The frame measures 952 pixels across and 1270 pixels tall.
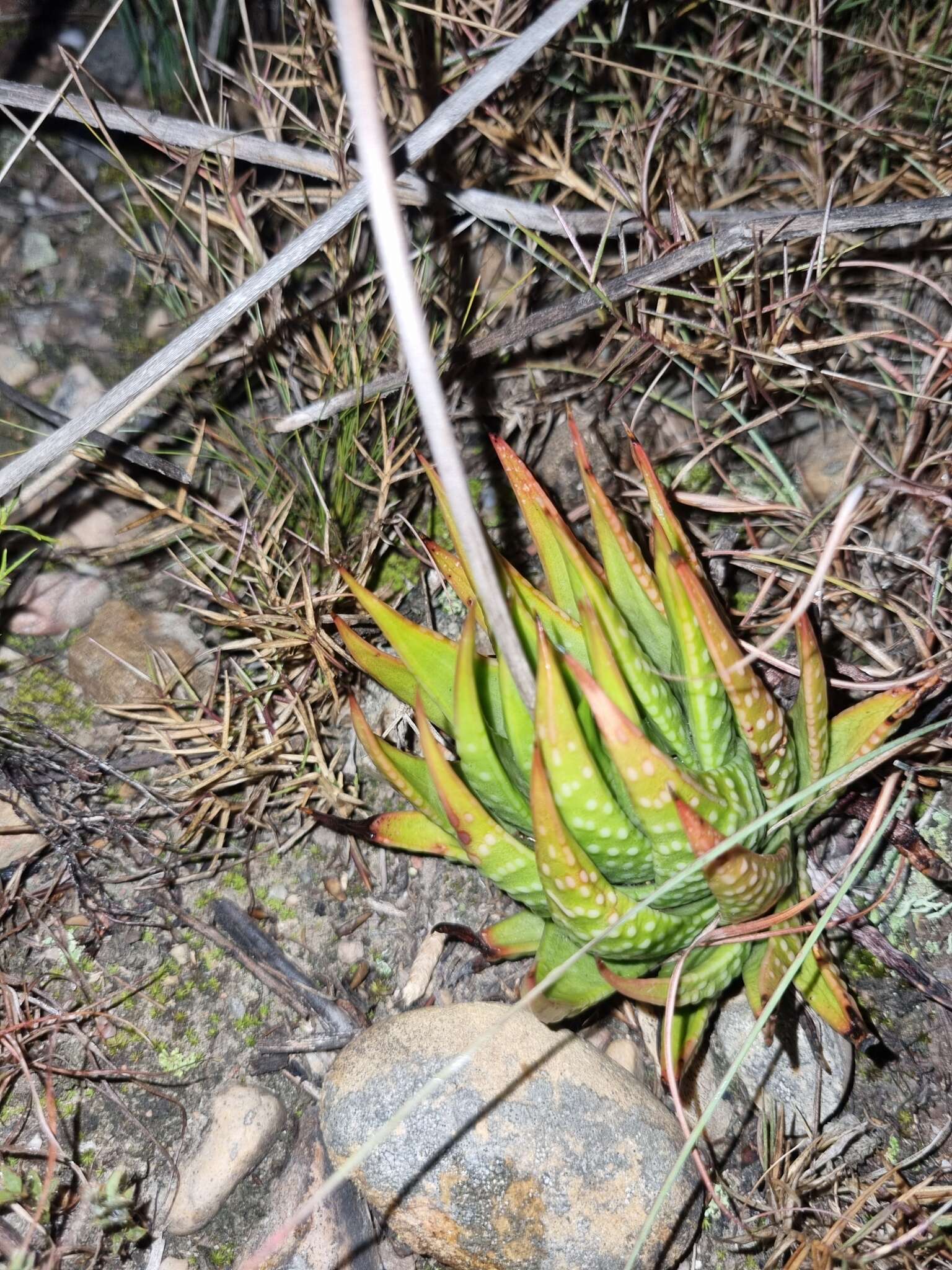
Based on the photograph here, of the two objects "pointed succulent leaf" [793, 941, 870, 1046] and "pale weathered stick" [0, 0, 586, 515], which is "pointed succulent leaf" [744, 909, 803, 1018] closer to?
"pointed succulent leaf" [793, 941, 870, 1046]

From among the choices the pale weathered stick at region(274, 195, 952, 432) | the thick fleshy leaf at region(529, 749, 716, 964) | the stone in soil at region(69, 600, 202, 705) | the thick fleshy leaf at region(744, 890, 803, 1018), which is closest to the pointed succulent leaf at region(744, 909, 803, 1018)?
the thick fleshy leaf at region(744, 890, 803, 1018)

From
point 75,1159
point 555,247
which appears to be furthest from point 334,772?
point 555,247

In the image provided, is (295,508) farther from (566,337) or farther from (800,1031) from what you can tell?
(800,1031)

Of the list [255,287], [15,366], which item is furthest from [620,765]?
[15,366]

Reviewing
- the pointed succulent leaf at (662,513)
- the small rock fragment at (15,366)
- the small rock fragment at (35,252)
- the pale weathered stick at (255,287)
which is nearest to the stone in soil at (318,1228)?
the pointed succulent leaf at (662,513)

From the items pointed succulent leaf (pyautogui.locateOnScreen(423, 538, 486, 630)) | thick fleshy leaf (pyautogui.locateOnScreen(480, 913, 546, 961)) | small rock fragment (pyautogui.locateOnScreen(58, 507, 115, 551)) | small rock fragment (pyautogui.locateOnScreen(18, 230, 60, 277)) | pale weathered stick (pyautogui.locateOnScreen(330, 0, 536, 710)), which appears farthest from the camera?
small rock fragment (pyautogui.locateOnScreen(18, 230, 60, 277))

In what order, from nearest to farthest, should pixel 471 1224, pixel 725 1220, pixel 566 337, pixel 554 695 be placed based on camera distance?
pixel 554 695, pixel 471 1224, pixel 725 1220, pixel 566 337
